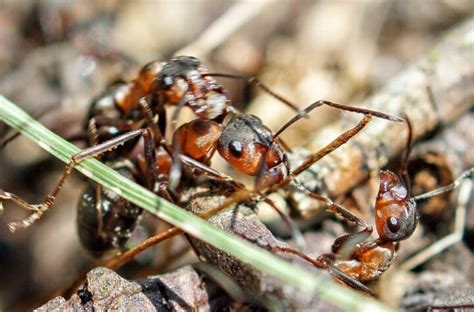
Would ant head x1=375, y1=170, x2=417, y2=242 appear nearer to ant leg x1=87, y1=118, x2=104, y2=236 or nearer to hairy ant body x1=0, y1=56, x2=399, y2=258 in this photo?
hairy ant body x1=0, y1=56, x2=399, y2=258

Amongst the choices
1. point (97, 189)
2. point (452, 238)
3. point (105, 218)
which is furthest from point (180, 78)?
point (452, 238)

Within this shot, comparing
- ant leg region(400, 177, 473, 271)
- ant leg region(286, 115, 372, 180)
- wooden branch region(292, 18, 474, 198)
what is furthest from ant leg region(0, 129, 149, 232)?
ant leg region(400, 177, 473, 271)

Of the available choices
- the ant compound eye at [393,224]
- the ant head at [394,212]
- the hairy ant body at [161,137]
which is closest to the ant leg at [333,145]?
the hairy ant body at [161,137]

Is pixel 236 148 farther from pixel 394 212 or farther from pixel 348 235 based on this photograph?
pixel 394 212

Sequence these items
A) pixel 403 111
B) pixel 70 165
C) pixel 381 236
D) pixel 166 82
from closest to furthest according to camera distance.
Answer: pixel 70 165 → pixel 381 236 → pixel 166 82 → pixel 403 111

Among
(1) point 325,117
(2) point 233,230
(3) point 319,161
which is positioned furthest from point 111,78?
(2) point 233,230

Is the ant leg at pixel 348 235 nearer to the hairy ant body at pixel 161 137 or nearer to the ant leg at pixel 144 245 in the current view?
the hairy ant body at pixel 161 137

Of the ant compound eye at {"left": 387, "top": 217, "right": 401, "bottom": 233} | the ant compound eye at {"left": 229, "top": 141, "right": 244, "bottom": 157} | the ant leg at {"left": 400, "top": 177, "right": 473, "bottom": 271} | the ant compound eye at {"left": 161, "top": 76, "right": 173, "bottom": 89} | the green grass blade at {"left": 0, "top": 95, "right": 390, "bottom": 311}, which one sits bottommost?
the ant leg at {"left": 400, "top": 177, "right": 473, "bottom": 271}

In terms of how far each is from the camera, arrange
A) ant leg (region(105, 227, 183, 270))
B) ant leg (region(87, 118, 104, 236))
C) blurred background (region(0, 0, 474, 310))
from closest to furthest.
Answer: ant leg (region(105, 227, 183, 270)) → ant leg (region(87, 118, 104, 236)) → blurred background (region(0, 0, 474, 310))

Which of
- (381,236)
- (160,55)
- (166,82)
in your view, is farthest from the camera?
(160,55)
